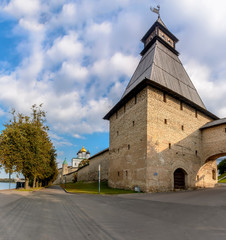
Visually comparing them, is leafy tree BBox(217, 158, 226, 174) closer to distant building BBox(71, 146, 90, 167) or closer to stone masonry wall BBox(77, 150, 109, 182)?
stone masonry wall BBox(77, 150, 109, 182)

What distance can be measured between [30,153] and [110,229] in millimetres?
17052

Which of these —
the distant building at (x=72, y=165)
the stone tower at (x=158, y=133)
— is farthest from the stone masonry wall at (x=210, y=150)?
the distant building at (x=72, y=165)

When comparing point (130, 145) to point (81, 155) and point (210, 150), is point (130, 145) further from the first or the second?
point (81, 155)

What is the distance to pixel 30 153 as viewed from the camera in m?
18.8

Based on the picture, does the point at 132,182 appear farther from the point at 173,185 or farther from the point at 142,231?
the point at 142,231

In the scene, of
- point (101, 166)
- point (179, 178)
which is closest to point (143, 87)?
point (179, 178)

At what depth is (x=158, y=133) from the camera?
16.4m

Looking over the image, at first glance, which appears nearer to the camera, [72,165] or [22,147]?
[22,147]

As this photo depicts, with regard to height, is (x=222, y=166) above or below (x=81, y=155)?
below

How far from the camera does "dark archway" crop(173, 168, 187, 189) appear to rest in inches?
670

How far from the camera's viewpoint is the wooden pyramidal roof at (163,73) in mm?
19125

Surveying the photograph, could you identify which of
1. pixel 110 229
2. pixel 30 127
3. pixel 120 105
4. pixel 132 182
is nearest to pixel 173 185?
pixel 132 182

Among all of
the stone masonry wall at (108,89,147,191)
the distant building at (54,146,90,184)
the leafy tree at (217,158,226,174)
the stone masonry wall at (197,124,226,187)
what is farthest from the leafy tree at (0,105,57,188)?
the distant building at (54,146,90,184)

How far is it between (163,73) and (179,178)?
39.6 ft
